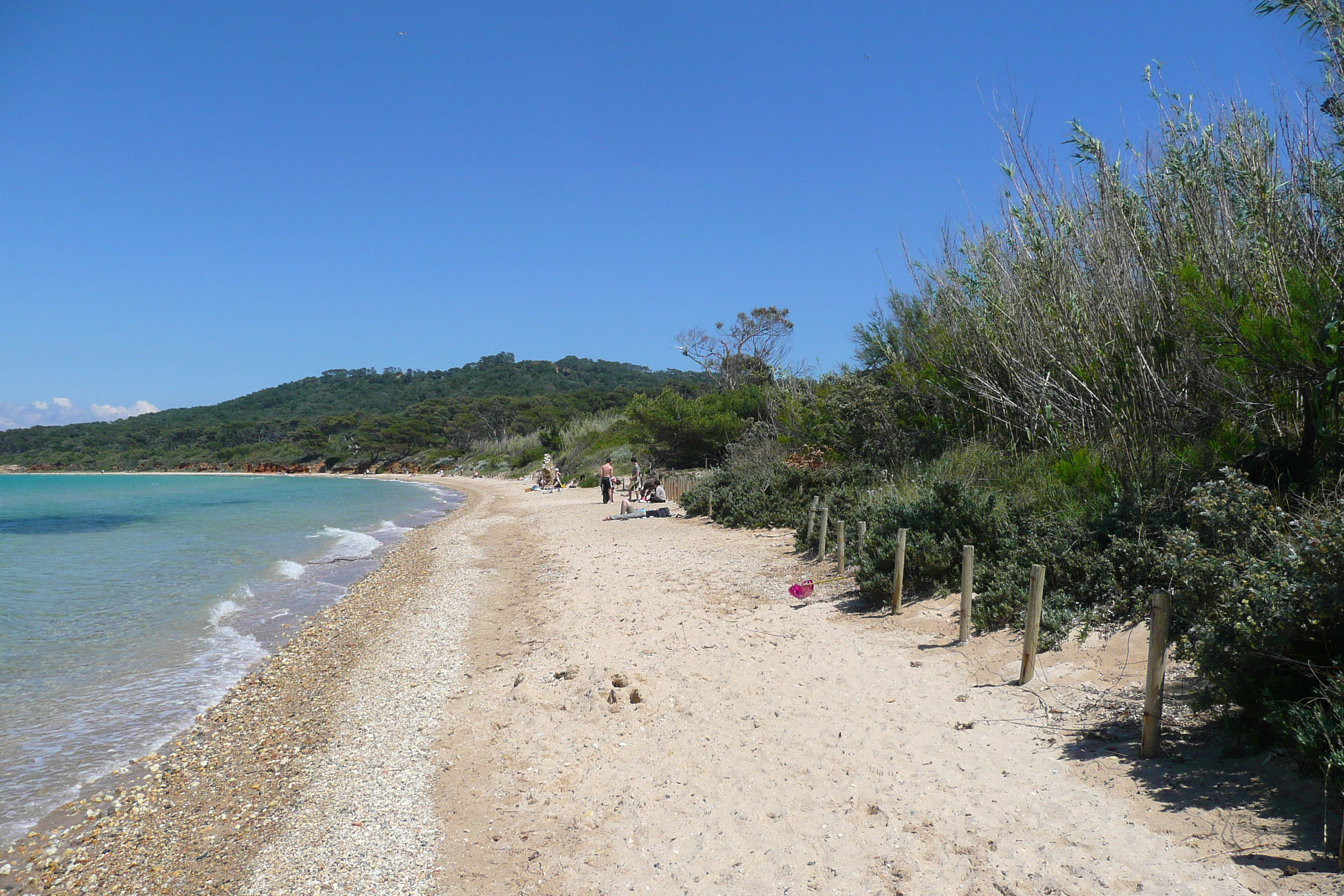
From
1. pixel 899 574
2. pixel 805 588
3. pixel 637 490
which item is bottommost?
pixel 805 588

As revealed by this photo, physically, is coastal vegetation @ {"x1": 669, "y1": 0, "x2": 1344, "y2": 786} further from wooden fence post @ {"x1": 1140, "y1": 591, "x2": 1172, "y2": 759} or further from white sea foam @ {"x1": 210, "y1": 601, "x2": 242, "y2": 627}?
white sea foam @ {"x1": 210, "y1": 601, "x2": 242, "y2": 627}

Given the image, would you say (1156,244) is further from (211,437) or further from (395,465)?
(211,437)

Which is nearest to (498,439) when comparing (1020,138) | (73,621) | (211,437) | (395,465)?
(395,465)

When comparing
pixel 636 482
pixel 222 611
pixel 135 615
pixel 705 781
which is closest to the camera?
pixel 705 781

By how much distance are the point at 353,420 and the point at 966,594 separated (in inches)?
3725

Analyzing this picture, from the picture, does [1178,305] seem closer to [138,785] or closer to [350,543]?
[138,785]

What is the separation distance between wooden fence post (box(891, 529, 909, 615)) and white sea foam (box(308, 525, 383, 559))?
14686mm

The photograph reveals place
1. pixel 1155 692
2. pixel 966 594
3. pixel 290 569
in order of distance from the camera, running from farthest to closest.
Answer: pixel 290 569
pixel 966 594
pixel 1155 692

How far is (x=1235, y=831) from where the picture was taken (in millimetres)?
3533

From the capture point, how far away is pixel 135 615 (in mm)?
12352

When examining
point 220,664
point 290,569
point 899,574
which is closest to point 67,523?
point 290,569

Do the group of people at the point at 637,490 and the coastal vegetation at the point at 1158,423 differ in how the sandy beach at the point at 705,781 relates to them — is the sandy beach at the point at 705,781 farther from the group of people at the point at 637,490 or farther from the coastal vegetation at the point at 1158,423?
the group of people at the point at 637,490

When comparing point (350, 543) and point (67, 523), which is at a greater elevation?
point (350, 543)

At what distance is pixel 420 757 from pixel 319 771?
80cm
